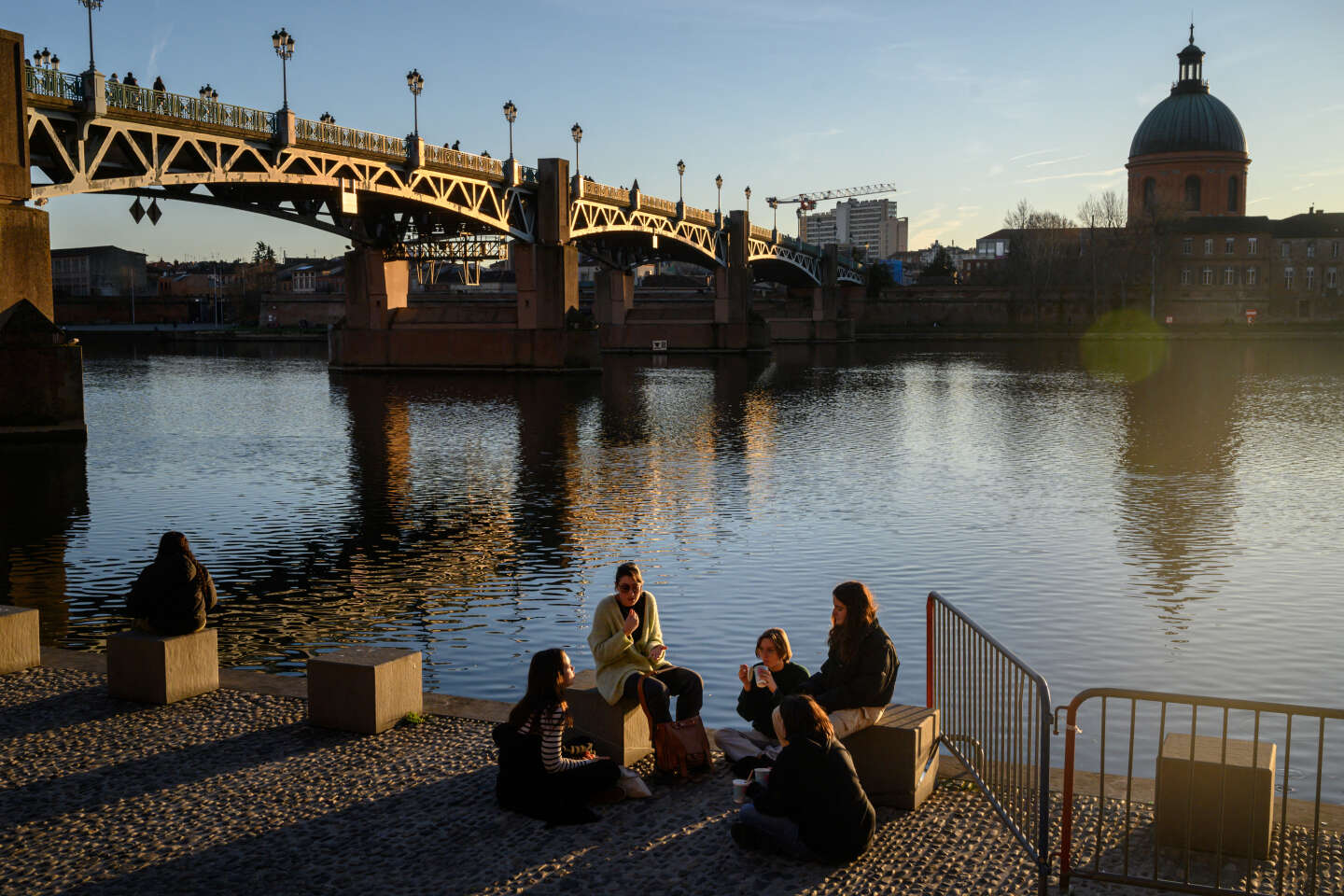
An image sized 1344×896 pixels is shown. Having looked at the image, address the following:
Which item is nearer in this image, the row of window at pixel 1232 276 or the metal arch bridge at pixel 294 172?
the metal arch bridge at pixel 294 172

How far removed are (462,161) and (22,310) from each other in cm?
3026

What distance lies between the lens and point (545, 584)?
15.3m

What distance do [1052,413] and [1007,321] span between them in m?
105

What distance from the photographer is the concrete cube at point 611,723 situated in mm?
8312

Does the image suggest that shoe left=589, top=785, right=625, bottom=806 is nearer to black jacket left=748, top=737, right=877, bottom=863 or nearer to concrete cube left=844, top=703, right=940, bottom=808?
black jacket left=748, top=737, right=877, bottom=863

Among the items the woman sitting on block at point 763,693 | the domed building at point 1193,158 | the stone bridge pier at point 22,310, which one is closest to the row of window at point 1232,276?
the domed building at point 1193,158

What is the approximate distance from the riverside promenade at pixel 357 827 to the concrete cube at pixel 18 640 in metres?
1.48


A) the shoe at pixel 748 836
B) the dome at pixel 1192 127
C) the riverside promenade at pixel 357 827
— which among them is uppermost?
the dome at pixel 1192 127

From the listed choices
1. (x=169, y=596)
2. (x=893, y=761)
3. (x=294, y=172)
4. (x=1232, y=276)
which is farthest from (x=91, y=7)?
(x=1232, y=276)

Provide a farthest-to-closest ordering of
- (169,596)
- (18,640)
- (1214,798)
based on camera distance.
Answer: (18,640) → (169,596) → (1214,798)

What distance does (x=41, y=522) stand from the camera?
1962cm

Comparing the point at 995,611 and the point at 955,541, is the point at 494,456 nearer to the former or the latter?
the point at 955,541

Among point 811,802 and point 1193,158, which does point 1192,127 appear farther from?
point 811,802

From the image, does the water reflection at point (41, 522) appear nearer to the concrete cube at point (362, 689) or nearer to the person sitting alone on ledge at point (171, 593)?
the person sitting alone on ledge at point (171, 593)
